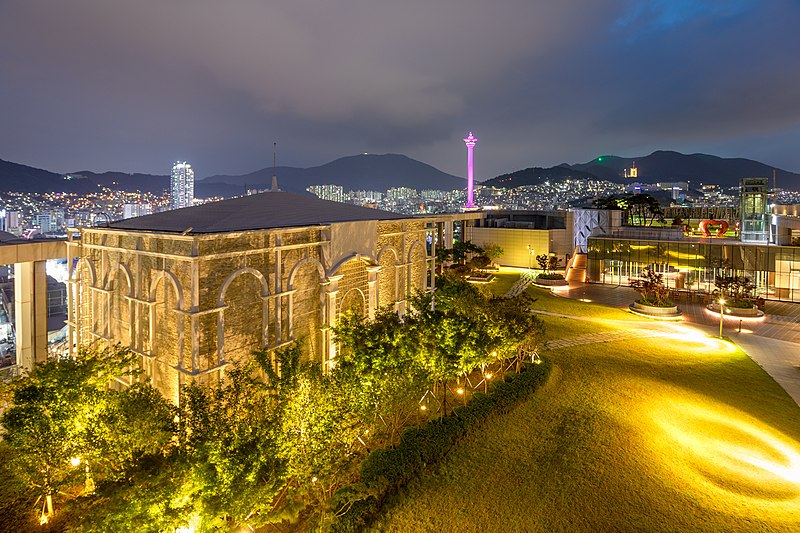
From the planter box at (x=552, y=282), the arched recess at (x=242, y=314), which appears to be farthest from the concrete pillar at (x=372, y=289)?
the planter box at (x=552, y=282)

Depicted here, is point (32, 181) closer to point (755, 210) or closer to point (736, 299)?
point (736, 299)

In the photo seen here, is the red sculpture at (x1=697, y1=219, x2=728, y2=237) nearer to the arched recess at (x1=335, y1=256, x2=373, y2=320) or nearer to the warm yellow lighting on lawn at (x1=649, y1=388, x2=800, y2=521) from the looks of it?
the warm yellow lighting on lawn at (x1=649, y1=388, x2=800, y2=521)

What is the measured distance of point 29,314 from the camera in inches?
593

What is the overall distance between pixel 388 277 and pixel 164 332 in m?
12.1

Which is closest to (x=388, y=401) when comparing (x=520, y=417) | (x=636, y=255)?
(x=520, y=417)

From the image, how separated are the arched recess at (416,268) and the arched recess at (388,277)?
→ 4.09 ft

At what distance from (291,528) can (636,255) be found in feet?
152

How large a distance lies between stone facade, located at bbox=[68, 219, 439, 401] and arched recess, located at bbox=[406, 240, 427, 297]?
512cm

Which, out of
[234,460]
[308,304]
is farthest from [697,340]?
[234,460]

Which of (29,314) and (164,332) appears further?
(29,314)

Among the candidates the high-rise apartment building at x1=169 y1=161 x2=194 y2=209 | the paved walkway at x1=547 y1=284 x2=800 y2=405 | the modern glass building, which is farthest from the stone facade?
the high-rise apartment building at x1=169 y1=161 x2=194 y2=209

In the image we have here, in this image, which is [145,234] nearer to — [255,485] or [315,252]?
[315,252]

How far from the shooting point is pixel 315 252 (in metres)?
17.9

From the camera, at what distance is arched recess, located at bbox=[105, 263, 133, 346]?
15970 millimetres
